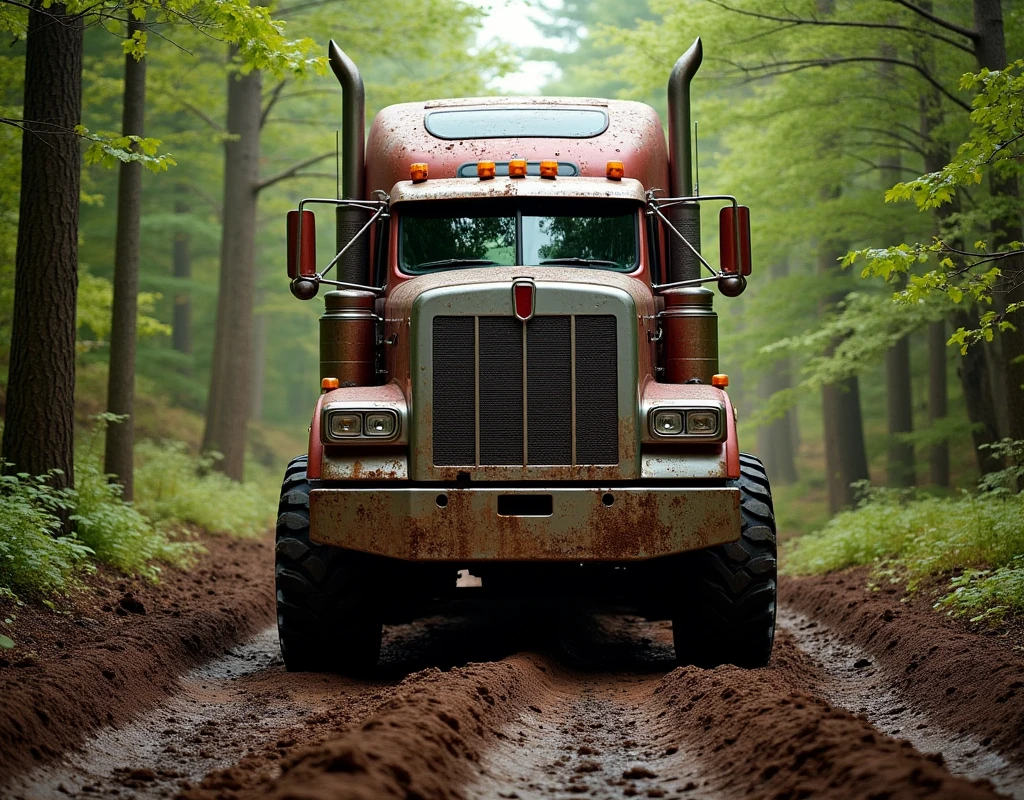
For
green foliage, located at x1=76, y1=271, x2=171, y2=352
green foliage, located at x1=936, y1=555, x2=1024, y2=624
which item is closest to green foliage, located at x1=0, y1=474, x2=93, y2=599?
green foliage, located at x1=76, y1=271, x2=171, y2=352

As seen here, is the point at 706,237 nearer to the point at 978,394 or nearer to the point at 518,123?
the point at 978,394

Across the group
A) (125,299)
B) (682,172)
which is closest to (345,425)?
(682,172)

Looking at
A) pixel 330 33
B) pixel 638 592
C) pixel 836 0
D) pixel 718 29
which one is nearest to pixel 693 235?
pixel 638 592

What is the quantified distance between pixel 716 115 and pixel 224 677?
11.9m

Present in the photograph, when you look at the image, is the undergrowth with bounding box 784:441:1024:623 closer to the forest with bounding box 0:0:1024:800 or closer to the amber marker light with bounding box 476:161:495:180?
the forest with bounding box 0:0:1024:800

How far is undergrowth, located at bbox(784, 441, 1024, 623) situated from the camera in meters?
8.05

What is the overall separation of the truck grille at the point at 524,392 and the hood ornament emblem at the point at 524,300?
0.15ft

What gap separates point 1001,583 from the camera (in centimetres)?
801

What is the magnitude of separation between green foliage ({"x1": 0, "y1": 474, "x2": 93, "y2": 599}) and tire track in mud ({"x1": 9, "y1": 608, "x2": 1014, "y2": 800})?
1.45 meters

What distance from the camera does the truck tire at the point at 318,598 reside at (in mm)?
7117

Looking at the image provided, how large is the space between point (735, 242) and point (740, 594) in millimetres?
2468

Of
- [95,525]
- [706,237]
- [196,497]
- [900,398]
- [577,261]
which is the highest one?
[706,237]

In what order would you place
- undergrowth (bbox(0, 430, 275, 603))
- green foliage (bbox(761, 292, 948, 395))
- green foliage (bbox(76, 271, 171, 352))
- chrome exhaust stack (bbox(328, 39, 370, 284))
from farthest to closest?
1. green foliage (bbox(76, 271, 171, 352))
2. green foliage (bbox(761, 292, 948, 395))
3. chrome exhaust stack (bbox(328, 39, 370, 284))
4. undergrowth (bbox(0, 430, 275, 603))

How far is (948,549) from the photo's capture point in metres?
9.97
